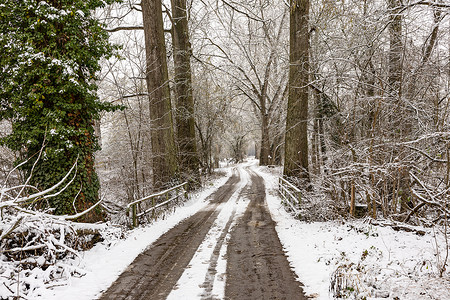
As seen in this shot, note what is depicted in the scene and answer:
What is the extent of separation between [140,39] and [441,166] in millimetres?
13416

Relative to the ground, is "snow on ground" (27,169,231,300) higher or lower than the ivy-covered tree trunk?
lower

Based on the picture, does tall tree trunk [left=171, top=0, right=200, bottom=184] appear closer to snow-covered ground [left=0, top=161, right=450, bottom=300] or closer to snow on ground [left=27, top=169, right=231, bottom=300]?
snow on ground [left=27, top=169, right=231, bottom=300]

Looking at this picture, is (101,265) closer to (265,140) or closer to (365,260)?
(365,260)

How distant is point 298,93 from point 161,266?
855cm

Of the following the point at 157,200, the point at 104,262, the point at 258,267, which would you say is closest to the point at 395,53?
the point at 258,267

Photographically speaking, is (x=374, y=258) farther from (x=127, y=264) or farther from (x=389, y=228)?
(x=127, y=264)

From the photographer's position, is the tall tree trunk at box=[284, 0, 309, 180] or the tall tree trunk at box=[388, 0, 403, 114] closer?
the tall tree trunk at box=[388, 0, 403, 114]

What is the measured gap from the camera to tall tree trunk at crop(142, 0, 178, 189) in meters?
12.5

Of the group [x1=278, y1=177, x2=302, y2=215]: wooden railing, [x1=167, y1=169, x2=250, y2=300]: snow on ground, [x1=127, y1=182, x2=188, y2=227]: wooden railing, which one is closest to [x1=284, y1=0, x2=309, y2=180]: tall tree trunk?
[x1=278, y1=177, x2=302, y2=215]: wooden railing

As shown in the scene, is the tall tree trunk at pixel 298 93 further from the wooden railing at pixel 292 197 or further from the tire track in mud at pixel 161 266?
the tire track in mud at pixel 161 266

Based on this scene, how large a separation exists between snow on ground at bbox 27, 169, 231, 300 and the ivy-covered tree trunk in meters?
1.42

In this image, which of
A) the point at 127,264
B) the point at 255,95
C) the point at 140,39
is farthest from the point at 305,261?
the point at 255,95

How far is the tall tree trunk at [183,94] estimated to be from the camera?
1648 centimetres

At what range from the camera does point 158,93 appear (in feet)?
41.8
